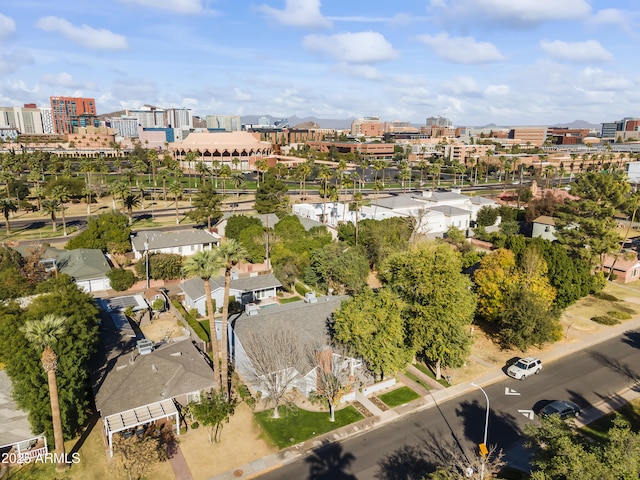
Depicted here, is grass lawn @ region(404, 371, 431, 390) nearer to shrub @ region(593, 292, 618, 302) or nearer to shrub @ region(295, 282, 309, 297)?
shrub @ region(295, 282, 309, 297)

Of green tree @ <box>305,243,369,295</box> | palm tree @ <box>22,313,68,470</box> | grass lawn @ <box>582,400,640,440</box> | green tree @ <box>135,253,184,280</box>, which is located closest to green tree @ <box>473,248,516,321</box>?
green tree @ <box>305,243,369,295</box>

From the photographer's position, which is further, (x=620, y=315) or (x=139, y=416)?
(x=620, y=315)

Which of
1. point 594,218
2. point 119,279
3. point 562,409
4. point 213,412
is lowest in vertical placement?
point 562,409

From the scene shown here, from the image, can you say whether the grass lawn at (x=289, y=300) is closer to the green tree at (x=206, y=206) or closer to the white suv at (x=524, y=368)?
the white suv at (x=524, y=368)

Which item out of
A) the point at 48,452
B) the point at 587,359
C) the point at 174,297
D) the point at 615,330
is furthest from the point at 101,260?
the point at 615,330

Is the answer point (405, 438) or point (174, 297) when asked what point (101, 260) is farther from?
point (405, 438)

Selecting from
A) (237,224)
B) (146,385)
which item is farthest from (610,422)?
(237,224)

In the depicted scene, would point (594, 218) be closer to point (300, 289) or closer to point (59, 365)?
point (300, 289)
